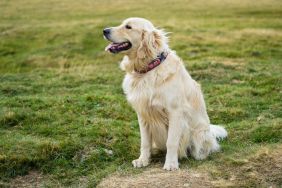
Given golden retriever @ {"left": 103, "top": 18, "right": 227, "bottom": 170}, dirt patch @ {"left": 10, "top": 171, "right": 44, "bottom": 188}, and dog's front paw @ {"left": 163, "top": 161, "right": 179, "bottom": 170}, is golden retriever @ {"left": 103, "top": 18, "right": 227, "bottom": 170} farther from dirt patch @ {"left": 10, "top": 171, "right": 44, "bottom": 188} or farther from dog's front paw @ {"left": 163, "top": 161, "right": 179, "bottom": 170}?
dirt patch @ {"left": 10, "top": 171, "right": 44, "bottom": 188}

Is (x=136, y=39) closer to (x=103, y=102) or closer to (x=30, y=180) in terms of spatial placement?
(x=30, y=180)

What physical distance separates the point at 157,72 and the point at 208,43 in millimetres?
17479

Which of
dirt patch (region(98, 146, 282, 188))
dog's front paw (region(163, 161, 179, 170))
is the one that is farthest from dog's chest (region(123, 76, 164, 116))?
dirt patch (region(98, 146, 282, 188))

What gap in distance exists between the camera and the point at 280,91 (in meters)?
14.2

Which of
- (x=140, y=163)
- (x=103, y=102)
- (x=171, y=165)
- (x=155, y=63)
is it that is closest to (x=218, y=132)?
(x=171, y=165)

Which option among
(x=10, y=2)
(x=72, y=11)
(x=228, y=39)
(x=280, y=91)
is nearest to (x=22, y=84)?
(x=280, y=91)

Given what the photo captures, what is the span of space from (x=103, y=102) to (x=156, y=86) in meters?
5.00

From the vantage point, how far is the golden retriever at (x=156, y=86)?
8.45 meters

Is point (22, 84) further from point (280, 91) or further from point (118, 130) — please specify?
point (280, 91)

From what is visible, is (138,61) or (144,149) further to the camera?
(144,149)

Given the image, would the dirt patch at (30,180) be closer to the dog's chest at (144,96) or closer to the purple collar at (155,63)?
the dog's chest at (144,96)

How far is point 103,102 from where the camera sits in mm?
13273

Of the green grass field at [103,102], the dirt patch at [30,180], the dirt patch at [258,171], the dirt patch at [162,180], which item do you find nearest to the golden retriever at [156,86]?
the dirt patch at [162,180]

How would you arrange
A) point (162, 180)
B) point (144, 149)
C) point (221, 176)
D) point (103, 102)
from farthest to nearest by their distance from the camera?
point (103, 102)
point (144, 149)
point (221, 176)
point (162, 180)
